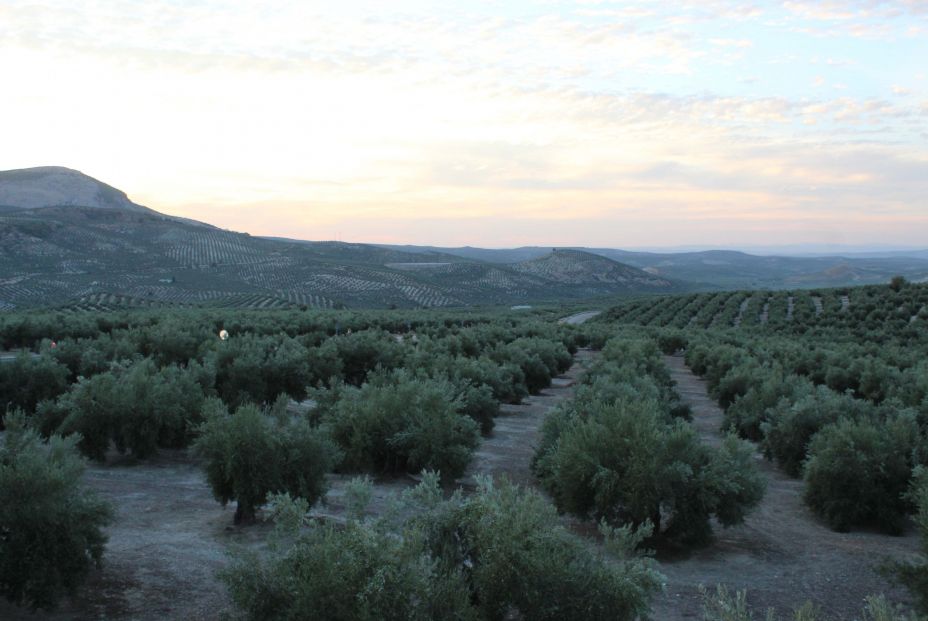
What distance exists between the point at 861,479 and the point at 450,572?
8012mm

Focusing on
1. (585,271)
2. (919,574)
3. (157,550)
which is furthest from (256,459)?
(585,271)

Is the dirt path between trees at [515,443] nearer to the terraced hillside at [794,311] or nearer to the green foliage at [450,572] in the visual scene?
the green foliage at [450,572]

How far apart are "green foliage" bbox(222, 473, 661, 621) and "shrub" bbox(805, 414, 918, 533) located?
21.4 ft

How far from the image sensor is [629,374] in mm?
21125

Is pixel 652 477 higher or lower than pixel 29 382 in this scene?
higher

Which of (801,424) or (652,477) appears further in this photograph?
(801,424)

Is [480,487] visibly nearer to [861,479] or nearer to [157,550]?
[157,550]

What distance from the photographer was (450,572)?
6551mm

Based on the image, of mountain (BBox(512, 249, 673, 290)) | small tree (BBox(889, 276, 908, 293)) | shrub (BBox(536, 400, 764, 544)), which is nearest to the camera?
shrub (BBox(536, 400, 764, 544))

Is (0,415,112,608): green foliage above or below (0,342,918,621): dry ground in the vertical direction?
above

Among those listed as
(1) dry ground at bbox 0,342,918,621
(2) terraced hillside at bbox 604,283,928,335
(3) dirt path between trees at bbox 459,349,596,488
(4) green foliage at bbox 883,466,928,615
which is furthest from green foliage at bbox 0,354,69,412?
(2) terraced hillside at bbox 604,283,928,335

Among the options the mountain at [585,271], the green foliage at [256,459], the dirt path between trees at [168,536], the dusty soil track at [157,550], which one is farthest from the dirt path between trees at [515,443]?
the mountain at [585,271]

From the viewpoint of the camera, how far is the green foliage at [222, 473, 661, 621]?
6008 mm

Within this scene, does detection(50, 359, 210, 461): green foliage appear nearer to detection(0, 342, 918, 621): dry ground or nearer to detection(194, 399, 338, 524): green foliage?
detection(0, 342, 918, 621): dry ground
